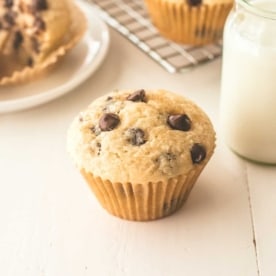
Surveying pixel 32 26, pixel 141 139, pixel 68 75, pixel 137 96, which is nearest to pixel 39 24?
pixel 32 26

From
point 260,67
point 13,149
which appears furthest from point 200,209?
point 13,149

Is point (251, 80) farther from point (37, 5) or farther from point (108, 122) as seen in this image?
point (37, 5)

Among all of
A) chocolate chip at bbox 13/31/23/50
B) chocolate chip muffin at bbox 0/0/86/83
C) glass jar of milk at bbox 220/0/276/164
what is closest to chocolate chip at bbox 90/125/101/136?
glass jar of milk at bbox 220/0/276/164

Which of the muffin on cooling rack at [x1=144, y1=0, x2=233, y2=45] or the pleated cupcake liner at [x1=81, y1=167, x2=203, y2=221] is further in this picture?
the muffin on cooling rack at [x1=144, y1=0, x2=233, y2=45]

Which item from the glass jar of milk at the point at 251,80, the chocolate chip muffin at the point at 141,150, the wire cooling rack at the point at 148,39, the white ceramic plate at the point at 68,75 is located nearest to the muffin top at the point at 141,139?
the chocolate chip muffin at the point at 141,150

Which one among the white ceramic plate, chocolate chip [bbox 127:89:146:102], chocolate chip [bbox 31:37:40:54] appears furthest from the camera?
chocolate chip [bbox 31:37:40:54]

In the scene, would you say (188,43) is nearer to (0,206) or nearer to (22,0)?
(22,0)

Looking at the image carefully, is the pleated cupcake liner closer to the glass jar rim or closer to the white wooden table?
the white wooden table
